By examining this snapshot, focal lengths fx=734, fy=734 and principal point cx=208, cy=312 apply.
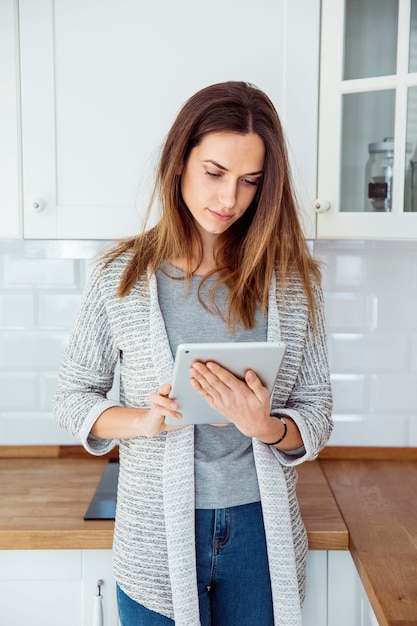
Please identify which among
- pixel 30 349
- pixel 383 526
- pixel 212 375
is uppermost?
pixel 212 375

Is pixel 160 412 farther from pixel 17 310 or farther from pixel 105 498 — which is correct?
pixel 17 310

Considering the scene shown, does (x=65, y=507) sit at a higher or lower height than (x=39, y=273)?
lower

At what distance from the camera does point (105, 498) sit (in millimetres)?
1693

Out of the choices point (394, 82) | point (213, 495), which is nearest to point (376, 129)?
point (394, 82)

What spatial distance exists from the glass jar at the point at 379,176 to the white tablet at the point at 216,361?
1.94 ft

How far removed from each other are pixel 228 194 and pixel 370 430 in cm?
105

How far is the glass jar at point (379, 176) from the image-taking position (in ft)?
5.22

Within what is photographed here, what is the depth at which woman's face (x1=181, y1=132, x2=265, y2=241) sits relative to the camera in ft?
4.15

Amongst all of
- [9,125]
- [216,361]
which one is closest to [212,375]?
[216,361]

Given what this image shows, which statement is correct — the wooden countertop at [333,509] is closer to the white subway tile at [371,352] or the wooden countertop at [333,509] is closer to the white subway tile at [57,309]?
the white subway tile at [371,352]

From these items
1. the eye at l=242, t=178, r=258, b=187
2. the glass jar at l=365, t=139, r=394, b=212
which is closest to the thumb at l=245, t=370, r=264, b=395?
the eye at l=242, t=178, r=258, b=187

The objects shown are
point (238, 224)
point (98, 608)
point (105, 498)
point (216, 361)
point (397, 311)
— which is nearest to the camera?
point (216, 361)

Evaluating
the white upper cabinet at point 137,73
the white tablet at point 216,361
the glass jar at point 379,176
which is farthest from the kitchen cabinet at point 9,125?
the glass jar at point 379,176

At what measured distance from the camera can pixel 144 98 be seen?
5.18ft
